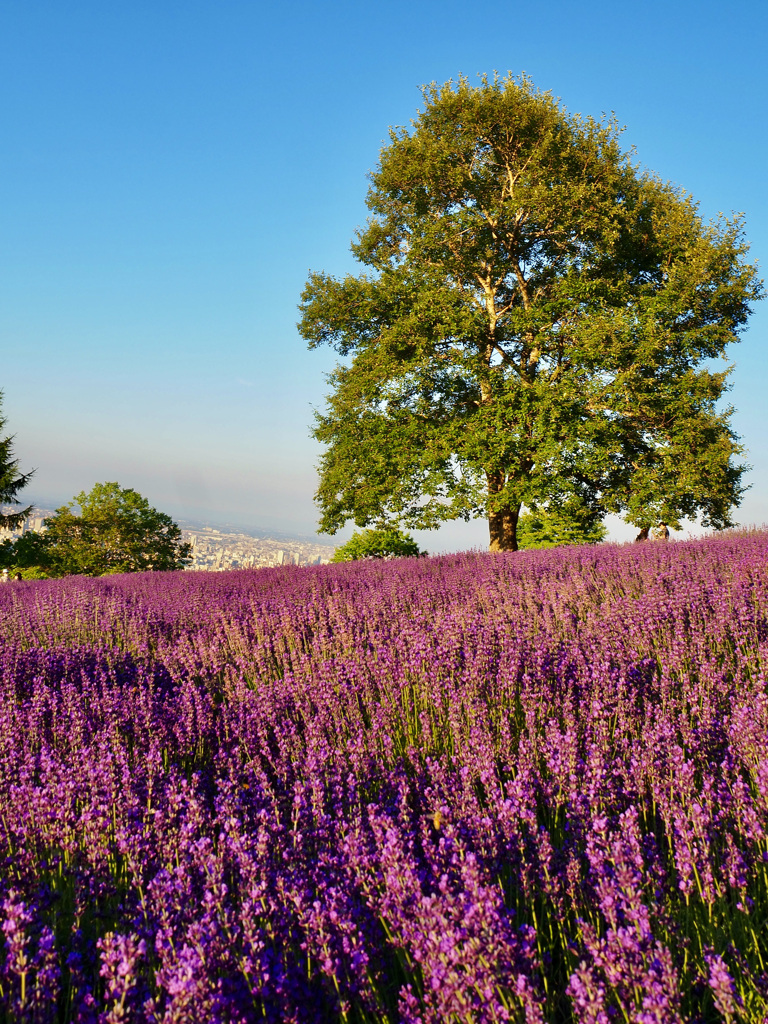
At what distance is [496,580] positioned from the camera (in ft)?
24.1

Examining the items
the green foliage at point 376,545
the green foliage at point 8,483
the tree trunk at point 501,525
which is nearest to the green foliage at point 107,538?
the green foliage at point 8,483

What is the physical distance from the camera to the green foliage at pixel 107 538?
30.4 m

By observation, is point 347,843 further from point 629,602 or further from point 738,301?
point 738,301

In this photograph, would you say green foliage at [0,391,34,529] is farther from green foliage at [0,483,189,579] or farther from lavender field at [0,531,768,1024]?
lavender field at [0,531,768,1024]

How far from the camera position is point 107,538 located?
105ft

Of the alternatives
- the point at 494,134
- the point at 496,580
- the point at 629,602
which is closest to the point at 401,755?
the point at 629,602

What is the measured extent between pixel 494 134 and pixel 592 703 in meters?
18.8

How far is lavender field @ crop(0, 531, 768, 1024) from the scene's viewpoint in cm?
126

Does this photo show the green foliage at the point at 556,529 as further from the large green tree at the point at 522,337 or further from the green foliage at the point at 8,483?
the green foliage at the point at 8,483

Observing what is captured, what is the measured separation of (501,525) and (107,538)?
23.4 metres

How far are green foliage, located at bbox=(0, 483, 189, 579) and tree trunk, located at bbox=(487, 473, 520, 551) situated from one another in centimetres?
2092

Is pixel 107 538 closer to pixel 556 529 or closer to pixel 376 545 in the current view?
pixel 376 545

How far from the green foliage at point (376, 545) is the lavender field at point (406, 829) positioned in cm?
1275

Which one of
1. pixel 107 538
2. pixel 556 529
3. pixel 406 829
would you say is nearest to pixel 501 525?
pixel 556 529
